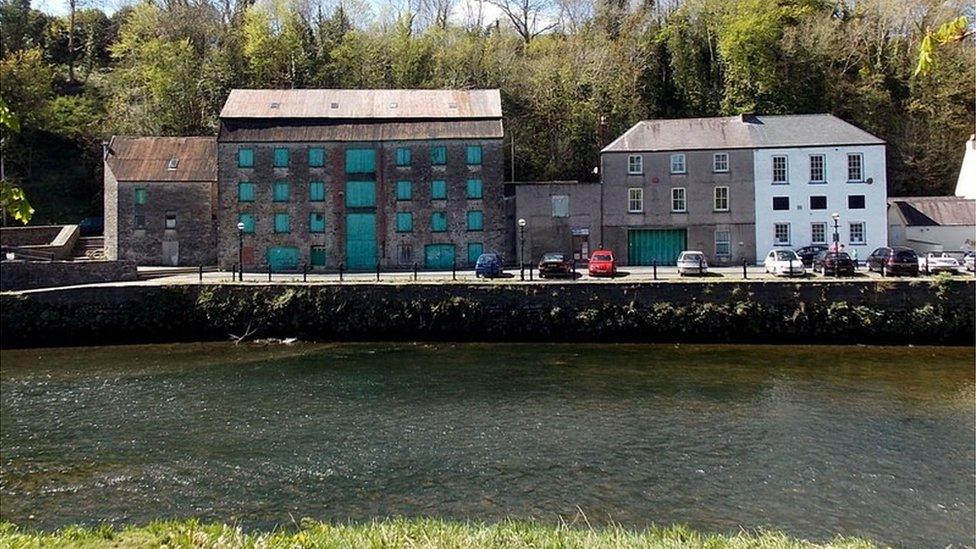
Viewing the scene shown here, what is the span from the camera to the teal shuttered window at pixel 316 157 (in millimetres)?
39125

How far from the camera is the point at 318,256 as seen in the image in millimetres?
39031

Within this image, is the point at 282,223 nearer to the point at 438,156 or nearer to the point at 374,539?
the point at 438,156

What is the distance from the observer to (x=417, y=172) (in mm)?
39219

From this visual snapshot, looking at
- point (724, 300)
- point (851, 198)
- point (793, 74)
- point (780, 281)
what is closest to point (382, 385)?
point (724, 300)

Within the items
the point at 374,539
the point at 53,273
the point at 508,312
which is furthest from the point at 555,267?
the point at 374,539

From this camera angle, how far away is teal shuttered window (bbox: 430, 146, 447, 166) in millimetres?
39125

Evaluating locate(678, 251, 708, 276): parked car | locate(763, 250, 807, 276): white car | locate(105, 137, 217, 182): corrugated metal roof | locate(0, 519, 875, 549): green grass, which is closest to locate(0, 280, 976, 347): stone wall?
locate(763, 250, 807, 276): white car

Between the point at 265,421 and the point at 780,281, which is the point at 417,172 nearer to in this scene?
the point at 780,281

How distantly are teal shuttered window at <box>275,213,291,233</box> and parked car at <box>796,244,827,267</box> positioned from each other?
26.6 metres

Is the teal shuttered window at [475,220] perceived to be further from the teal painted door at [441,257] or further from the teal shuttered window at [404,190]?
the teal shuttered window at [404,190]

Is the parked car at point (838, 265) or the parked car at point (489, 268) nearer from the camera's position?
the parked car at point (838, 265)

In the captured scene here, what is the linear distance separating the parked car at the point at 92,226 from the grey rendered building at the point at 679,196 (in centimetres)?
3347

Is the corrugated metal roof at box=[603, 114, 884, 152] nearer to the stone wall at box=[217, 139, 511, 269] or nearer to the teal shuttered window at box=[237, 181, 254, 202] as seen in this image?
the stone wall at box=[217, 139, 511, 269]

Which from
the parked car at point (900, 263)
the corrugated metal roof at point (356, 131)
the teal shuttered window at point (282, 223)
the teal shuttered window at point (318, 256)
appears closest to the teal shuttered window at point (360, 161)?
the corrugated metal roof at point (356, 131)
